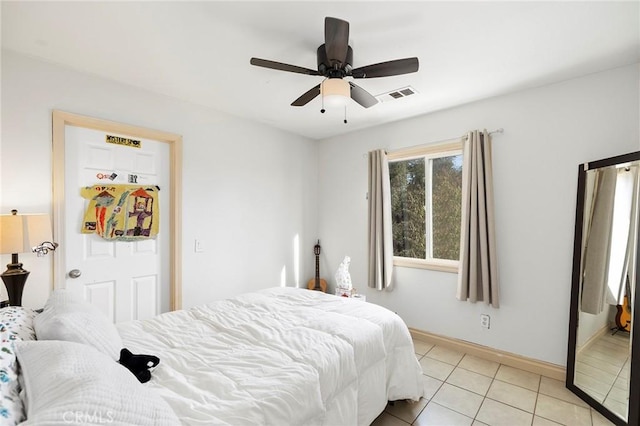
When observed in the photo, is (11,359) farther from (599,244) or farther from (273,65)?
(599,244)

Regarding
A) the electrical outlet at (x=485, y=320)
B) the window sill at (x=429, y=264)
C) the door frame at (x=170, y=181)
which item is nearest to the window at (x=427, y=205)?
the window sill at (x=429, y=264)

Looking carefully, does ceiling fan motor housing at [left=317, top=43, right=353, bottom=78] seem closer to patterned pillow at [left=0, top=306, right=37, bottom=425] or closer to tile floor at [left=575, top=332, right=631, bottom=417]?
patterned pillow at [left=0, top=306, right=37, bottom=425]

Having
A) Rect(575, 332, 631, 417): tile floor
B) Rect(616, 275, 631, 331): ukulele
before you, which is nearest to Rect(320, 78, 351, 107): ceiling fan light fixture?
Rect(616, 275, 631, 331): ukulele

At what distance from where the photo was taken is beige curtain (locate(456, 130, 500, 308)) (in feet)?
9.02

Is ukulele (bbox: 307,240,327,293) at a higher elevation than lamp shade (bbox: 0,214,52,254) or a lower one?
lower

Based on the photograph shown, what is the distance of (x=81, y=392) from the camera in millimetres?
750

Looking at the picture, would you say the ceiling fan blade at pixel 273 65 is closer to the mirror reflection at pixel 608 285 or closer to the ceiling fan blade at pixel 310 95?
the ceiling fan blade at pixel 310 95

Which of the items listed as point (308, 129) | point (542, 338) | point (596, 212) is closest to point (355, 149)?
point (308, 129)

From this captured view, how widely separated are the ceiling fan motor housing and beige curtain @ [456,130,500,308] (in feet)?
5.45

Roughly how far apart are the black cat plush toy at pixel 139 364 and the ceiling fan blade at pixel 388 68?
1920 millimetres

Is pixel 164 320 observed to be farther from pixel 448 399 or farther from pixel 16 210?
pixel 448 399

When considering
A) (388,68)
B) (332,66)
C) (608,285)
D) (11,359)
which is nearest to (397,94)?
(388,68)

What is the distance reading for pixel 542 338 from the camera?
8.44 ft

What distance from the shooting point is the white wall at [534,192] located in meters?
2.32
